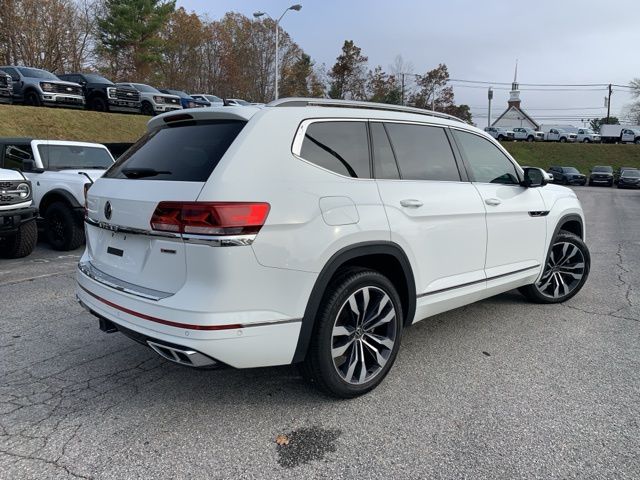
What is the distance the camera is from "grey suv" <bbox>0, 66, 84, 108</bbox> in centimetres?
2002

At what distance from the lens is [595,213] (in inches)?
665

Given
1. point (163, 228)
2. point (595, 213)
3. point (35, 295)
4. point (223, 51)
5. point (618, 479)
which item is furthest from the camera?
point (223, 51)

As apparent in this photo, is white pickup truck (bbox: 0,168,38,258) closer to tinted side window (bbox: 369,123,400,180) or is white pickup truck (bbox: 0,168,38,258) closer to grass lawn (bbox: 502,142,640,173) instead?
tinted side window (bbox: 369,123,400,180)

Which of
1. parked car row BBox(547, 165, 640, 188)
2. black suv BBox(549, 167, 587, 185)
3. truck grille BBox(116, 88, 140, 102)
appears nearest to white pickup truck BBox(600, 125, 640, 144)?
parked car row BBox(547, 165, 640, 188)

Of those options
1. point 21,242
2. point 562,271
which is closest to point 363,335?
point 562,271

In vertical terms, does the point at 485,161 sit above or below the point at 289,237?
above

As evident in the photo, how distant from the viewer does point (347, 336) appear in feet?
9.91

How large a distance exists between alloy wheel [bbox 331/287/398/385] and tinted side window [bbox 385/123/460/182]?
2.96 feet

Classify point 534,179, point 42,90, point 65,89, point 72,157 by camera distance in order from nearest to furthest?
point 534,179 < point 72,157 < point 42,90 < point 65,89

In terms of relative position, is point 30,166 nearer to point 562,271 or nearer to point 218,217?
point 218,217

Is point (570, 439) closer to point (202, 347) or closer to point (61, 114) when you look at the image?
point (202, 347)

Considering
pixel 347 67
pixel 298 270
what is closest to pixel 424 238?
pixel 298 270

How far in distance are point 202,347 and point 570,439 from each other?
205 cm

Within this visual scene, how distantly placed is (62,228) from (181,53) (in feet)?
170
